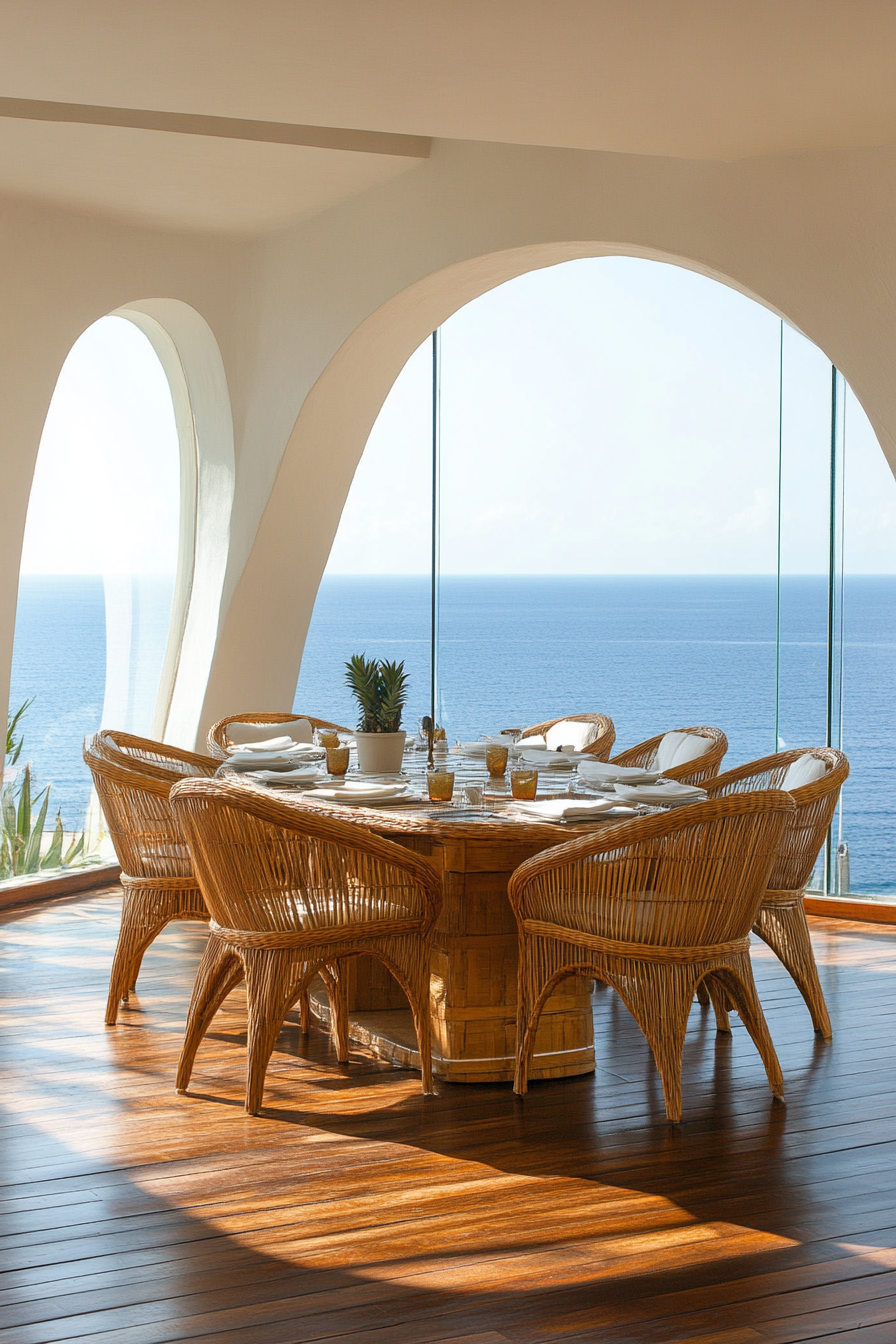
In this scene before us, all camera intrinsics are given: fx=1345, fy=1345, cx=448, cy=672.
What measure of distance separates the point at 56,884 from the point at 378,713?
2351 mm

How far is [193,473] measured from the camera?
645 cm

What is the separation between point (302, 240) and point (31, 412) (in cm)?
139

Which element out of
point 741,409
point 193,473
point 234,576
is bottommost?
point 234,576

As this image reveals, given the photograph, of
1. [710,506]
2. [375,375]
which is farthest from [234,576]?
[710,506]

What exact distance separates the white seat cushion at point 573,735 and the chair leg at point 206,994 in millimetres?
1971

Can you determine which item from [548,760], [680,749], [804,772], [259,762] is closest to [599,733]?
[680,749]

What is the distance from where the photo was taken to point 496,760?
13.1ft

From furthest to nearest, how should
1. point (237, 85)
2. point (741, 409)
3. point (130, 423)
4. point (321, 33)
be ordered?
1. point (741, 409)
2. point (130, 423)
3. point (237, 85)
4. point (321, 33)

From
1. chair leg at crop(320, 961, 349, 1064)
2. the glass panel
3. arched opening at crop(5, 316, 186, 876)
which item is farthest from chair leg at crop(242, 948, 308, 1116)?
the glass panel

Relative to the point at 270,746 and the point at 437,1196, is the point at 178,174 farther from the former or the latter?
the point at 437,1196

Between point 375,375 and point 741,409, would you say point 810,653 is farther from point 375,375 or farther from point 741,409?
point 375,375

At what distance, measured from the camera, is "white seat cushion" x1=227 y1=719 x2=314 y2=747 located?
4965mm

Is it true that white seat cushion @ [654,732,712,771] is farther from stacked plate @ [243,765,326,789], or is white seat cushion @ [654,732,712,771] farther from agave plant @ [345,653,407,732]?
stacked plate @ [243,765,326,789]

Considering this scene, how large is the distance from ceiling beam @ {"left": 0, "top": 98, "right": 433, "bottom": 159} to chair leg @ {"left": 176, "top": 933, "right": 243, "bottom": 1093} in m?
2.59
